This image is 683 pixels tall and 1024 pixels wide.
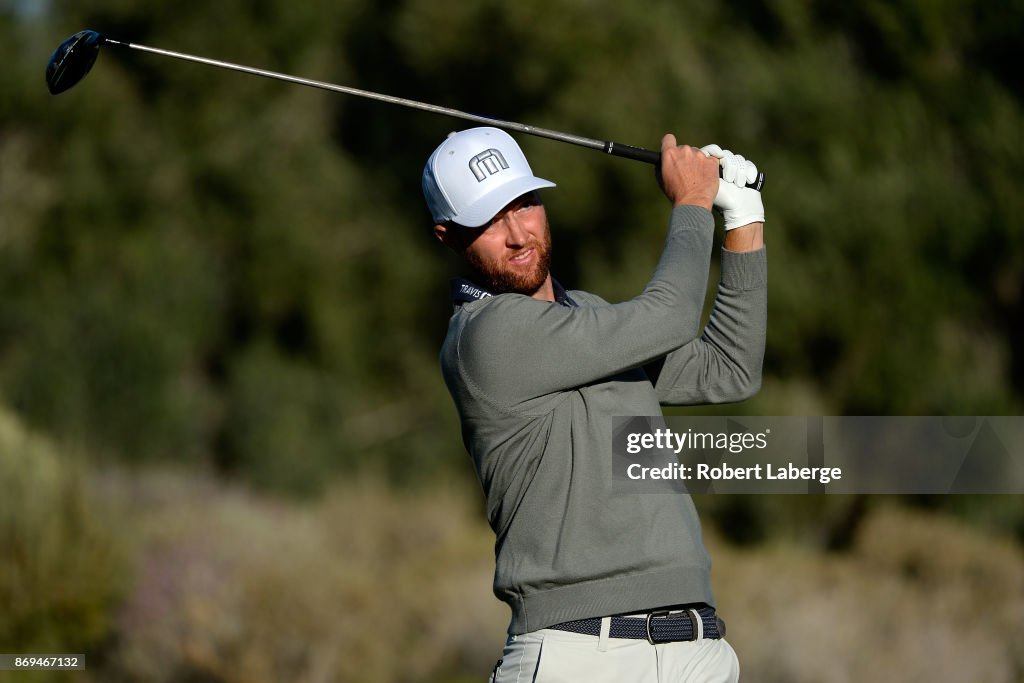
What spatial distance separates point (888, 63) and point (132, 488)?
7.20 m

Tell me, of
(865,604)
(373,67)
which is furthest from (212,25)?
(865,604)

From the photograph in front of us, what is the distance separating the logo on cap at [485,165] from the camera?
3.33 meters

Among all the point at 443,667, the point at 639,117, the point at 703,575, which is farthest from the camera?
the point at 639,117

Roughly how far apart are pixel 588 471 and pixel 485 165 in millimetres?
872

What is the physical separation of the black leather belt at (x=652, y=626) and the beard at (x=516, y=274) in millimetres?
865

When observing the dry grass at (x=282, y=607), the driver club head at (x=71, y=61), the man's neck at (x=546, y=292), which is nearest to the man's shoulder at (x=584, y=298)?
the man's neck at (x=546, y=292)

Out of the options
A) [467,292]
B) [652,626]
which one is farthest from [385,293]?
[652,626]

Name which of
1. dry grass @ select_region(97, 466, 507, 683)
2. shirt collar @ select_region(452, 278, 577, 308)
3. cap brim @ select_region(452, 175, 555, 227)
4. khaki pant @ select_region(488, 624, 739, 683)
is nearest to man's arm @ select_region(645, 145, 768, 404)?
shirt collar @ select_region(452, 278, 577, 308)

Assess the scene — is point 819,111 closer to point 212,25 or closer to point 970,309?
point 970,309

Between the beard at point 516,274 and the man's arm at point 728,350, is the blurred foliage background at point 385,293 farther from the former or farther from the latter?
the beard at point 516,274

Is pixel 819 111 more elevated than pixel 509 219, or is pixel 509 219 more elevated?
pixel 819 111

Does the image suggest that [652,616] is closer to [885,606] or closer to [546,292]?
[546,292]

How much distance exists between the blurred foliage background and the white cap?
15.6ft

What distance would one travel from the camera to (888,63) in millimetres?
10648
